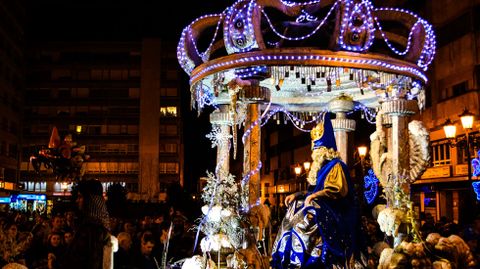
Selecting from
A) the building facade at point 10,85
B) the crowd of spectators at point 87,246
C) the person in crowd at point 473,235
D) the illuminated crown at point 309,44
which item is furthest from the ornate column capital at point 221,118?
the building facade at point 10,85

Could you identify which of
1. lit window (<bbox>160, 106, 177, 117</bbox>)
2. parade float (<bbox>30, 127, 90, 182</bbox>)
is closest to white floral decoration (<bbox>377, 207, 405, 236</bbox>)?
parade float (<bbox>30, 127, 90, 182</bbox>)

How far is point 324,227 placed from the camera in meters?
10.5

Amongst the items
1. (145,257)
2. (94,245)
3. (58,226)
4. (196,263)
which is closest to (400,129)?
(196,263)

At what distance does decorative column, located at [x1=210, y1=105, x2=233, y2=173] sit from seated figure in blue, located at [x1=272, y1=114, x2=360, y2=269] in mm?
3779

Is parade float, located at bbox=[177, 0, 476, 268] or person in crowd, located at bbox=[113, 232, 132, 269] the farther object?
parade float, located at bbox=[177, 0, 476, 268]

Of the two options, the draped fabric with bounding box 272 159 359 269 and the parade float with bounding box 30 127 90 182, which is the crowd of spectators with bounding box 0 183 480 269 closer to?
the parade float with bounding box 30 127 90 182

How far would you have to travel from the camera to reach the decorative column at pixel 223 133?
14.7m

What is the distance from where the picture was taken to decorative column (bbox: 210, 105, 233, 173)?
14727 mm

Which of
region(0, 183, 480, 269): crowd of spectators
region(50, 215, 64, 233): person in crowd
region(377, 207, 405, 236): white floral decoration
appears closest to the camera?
region(0, 183, 480, 269): crowd of spectators

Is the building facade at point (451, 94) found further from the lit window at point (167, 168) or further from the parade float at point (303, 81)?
the lit window at point (167, 168)

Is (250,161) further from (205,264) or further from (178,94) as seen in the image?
(178,94)

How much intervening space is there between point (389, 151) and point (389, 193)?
1985mm

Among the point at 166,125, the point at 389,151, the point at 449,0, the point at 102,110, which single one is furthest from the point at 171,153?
the point at 389,151

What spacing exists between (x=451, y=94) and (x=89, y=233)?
24996 mm
